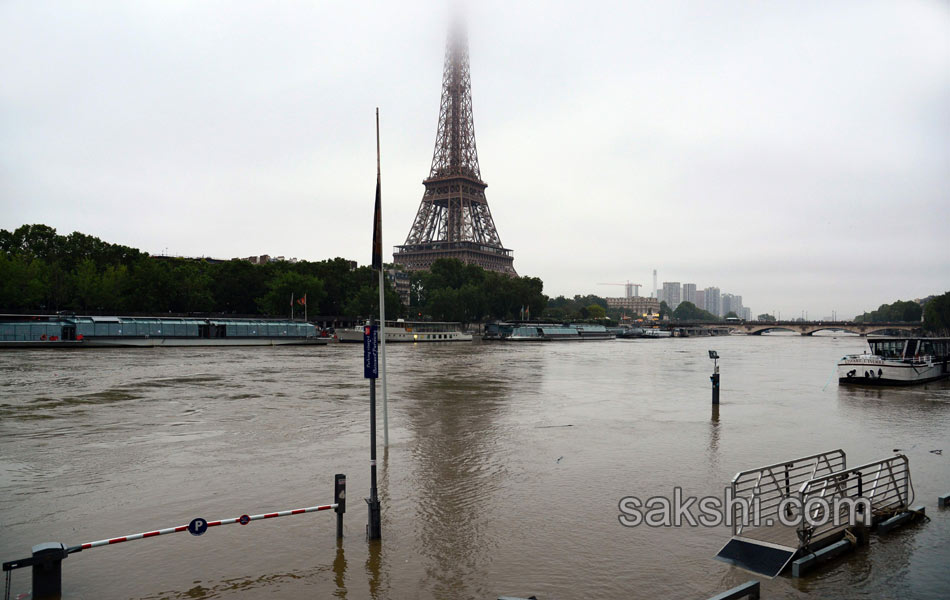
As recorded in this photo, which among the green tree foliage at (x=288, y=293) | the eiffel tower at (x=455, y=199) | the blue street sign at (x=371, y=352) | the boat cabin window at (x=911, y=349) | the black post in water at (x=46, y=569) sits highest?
the eiffel tower at (x=455, y=199)

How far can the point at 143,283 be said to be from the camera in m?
96.8

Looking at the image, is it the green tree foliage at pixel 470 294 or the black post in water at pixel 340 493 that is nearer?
the black post in water at pixel 340 493

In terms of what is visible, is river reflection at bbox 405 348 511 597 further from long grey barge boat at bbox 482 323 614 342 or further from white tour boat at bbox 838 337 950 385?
long grey barge boat at bbox 482 323 614 342

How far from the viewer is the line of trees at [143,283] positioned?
8800 cm

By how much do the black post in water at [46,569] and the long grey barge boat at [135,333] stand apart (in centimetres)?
7126

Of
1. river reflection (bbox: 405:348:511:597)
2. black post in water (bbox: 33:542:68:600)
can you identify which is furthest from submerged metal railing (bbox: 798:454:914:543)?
black post in water (bbox: 33:542:68:600)

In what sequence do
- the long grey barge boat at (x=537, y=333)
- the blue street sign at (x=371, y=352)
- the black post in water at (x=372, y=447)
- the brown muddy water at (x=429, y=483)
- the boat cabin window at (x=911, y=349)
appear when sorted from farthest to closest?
1. the long grey barge boat at (x=537, y=333)
2. the boat cabin window at (x=911, y=349)
3. the blue street sign at (x=371, y=352)
4. the black post in water at (x=372, y=447)
5. the brown muddy water at (x=429, y=483)

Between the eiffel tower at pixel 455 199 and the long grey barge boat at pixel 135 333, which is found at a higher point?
the eiffel tower at pixel 455 199

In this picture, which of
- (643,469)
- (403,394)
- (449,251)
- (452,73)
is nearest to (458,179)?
(449,251)

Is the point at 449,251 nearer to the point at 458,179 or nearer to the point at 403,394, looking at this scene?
the point at 458,179

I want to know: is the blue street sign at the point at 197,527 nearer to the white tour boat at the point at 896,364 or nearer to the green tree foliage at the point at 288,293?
the white tour boat at the point at 896,364

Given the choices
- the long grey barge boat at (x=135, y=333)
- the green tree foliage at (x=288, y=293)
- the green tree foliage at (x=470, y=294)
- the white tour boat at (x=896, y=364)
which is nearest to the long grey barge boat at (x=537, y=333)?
the green tree foliage at (x=470, y=294)

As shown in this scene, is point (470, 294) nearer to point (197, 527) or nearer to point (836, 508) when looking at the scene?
point (836, 508)

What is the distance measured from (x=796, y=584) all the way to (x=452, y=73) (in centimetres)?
19186
